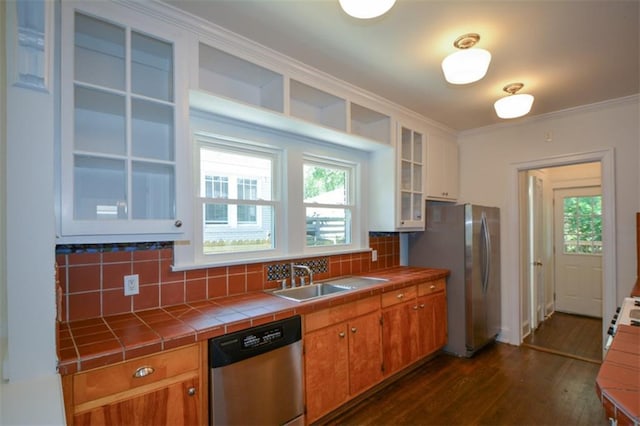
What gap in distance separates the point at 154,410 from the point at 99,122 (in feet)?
4.46

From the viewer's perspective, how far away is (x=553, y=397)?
8.28ft

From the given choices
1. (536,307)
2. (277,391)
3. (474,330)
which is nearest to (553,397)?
(474,330)

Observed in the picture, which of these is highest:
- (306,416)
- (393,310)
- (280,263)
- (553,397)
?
(280,263)

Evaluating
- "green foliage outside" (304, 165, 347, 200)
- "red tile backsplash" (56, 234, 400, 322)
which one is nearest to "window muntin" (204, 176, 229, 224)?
"red tile backsplash" (56, 234, 400, 322)

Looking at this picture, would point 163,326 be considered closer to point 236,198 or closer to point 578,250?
point 236,198

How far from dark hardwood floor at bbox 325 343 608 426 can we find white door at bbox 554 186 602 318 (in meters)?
1.95

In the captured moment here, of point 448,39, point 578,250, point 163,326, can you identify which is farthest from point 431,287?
point 578,250

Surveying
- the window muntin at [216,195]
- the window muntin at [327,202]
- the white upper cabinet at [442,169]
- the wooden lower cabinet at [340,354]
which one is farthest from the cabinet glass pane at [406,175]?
the window muntin at [216,195]

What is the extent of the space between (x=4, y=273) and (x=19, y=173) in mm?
340

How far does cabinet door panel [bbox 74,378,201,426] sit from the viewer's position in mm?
1279

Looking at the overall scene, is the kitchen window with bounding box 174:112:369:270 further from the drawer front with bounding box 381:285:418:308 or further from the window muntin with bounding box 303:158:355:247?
the drawer front with bounding box 381:285:418:308

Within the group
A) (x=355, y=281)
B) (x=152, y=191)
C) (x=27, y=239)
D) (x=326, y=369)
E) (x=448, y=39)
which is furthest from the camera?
(x=355, y=281)

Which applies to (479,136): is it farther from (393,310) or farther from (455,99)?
(393,310)

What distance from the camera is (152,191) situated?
1.65 m
